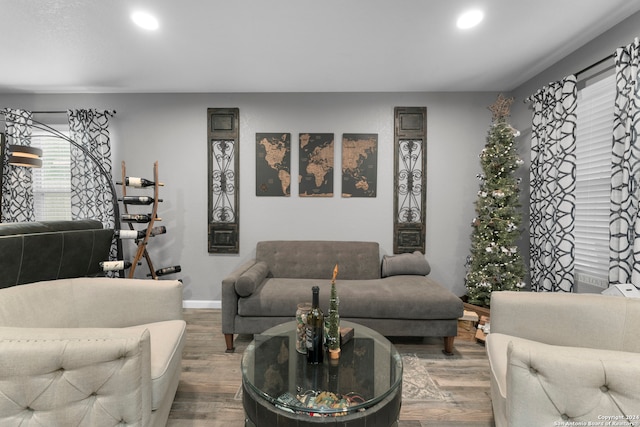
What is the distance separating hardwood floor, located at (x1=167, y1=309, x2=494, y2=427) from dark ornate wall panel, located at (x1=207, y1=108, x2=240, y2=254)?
3.55ft

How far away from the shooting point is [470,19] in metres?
2.04

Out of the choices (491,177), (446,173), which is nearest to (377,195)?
(446,173)

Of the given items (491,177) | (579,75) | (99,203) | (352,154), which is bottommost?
(99,203)

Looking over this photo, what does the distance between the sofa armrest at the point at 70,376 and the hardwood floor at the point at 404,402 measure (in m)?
0.73

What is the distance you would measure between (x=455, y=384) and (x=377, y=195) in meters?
2.04

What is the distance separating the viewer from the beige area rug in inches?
73.1

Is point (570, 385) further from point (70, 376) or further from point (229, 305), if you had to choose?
point (229, 305)

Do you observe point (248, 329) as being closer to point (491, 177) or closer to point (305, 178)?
point (305, 178)

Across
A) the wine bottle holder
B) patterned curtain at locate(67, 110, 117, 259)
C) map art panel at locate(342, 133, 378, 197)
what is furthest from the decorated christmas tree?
patterned curtain at locate(67, 110, 117, 259)

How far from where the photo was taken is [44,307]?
1.65 m

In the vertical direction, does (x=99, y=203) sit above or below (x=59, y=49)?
below

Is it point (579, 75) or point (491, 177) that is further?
point (491, 177)

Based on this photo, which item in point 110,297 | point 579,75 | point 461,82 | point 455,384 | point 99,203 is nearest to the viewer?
point 110,297

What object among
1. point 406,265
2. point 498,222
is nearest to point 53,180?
point 406,265
